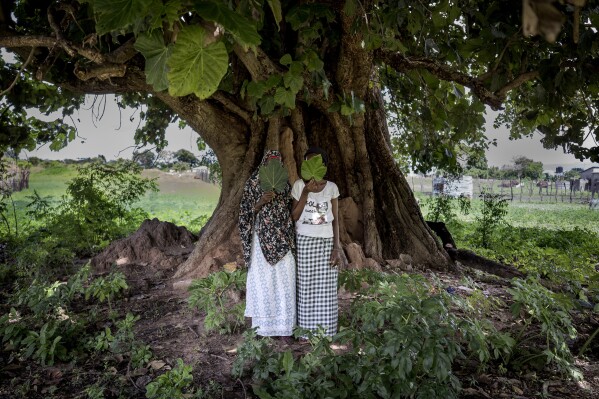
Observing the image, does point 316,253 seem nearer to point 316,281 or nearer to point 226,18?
point 316,281

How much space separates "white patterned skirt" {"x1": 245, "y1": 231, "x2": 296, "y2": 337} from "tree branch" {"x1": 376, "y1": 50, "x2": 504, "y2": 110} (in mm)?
2335

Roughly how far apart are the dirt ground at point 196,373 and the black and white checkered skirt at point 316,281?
0.80 feet

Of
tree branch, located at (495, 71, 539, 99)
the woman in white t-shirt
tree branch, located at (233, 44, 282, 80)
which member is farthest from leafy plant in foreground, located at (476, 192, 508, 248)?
the woman in white t-shirt

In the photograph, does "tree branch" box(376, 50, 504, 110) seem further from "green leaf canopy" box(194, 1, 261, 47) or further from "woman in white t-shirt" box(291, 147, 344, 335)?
"green leaf canopy" box(194, 1, 261, 47)

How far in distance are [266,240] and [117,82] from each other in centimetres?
312

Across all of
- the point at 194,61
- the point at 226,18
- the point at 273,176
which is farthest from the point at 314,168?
the point at 226,18

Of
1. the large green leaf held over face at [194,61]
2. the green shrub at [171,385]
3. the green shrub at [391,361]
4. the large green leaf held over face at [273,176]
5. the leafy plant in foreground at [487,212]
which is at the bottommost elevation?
the green shrub at [171,385]

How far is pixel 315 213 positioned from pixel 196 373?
4.62 ft

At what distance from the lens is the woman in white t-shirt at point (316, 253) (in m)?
3.69

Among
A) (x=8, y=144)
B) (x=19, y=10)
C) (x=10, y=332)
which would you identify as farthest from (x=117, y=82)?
(x=10, y=332)

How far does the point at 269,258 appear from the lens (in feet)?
12.2

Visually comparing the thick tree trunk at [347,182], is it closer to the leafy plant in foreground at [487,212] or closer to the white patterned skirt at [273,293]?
the white patterned skirt at [273,293]

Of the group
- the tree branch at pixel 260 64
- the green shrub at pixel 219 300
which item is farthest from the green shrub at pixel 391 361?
the tree branch at pixel 260 64

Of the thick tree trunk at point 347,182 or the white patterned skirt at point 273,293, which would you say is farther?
the thick tree trunk at point 347,182
